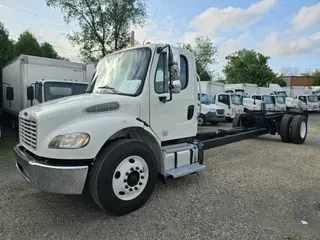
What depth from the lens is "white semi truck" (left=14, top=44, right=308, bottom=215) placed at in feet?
10.2

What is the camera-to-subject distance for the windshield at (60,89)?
8.18 metres

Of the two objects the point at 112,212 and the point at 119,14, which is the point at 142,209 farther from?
the point at 119,14

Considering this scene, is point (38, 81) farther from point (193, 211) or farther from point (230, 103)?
point (230, 103)

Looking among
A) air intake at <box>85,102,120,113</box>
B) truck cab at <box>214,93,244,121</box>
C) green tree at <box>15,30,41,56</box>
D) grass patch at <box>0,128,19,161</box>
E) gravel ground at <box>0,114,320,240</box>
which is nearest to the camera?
gravel ground at <box>0,114,320,240</box>

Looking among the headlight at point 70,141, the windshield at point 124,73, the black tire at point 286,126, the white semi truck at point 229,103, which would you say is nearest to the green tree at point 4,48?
the white semi truck at point 229,103

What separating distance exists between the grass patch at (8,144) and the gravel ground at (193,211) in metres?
1.57

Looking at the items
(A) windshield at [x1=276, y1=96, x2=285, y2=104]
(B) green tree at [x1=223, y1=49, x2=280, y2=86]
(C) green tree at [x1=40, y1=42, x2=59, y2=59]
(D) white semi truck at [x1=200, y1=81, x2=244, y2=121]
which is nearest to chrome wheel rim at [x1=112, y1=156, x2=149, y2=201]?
(D) white semi truck at [x1=200, y1=81, x2=244, y2=121]

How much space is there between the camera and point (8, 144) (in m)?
8.53

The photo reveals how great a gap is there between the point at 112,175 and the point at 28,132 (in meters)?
1.30

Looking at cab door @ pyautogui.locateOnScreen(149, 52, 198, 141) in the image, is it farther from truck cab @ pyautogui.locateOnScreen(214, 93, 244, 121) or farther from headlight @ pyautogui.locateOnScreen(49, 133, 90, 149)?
truck cab @ pyautogui.locateOnScreen(214, 93, 244, 121)

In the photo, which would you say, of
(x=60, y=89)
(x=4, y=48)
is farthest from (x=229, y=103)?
(x=4, y=48)

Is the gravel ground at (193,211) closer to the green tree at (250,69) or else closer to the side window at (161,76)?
the side window at (161,76)

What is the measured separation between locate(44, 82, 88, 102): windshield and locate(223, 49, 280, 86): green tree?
36.5m

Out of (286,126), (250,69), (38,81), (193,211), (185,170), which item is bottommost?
(193,211)
